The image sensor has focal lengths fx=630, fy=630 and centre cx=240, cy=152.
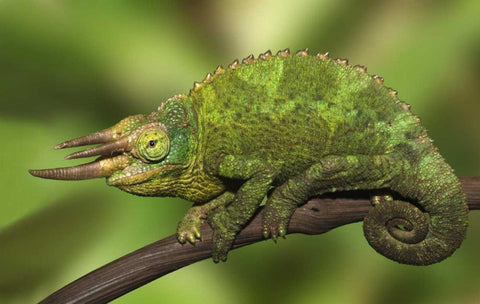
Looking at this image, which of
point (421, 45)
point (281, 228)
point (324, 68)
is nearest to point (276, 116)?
point (324, 68)

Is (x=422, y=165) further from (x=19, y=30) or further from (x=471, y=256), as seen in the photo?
A: (x=19, y=30)

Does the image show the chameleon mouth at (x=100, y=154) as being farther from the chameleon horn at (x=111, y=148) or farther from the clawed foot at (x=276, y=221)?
the clawed foot at (x=276, y=221)

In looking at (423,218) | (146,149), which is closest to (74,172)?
(146,149)

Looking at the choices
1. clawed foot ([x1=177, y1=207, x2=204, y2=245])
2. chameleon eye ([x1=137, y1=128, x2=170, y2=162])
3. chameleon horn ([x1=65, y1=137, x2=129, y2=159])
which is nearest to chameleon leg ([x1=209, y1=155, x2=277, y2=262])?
clawed foot ([x1=177, y1=207, x2=204, y2=245])

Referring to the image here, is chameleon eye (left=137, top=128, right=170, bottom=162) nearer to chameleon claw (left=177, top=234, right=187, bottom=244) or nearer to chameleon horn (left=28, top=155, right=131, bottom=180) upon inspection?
chameleon horn (left=28, top=155, right=131, bottom=180)

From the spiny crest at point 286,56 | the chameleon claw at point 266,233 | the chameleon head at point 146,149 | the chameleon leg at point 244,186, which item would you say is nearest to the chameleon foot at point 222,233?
the chameleon leg at point 244,186
